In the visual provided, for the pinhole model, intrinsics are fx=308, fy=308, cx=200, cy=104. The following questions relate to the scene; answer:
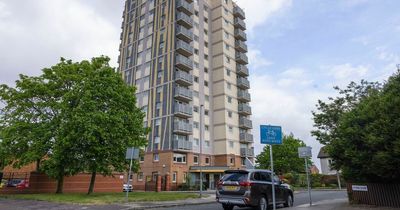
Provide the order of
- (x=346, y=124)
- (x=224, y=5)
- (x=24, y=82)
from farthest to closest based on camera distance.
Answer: (x=224, y=5) → (x=24, y=82) → (x=346, y=124)

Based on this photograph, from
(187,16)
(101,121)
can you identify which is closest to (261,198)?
(101,121)

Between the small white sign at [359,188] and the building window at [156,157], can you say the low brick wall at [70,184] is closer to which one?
the building window at [156,157]

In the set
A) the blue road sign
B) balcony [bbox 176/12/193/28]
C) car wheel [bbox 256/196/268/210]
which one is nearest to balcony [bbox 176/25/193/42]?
balcony [bbox 176/12/193/28]

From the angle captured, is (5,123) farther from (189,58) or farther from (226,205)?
(189,58)

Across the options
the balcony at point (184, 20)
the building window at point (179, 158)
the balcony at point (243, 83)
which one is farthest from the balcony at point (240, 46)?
the building window at point (179, 158)

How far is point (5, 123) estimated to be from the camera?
24859mm

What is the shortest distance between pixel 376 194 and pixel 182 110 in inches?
1169

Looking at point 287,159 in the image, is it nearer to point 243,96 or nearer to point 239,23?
point 243,96

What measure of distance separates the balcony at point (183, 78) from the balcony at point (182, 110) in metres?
3.41

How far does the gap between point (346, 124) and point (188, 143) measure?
95.3ft

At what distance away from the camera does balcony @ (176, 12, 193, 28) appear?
46616 millimetres

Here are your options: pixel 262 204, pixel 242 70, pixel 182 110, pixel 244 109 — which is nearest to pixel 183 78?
pixel 182 110

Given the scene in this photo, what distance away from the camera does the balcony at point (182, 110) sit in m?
41.8

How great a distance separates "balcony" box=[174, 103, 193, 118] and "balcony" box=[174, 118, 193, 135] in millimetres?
883
